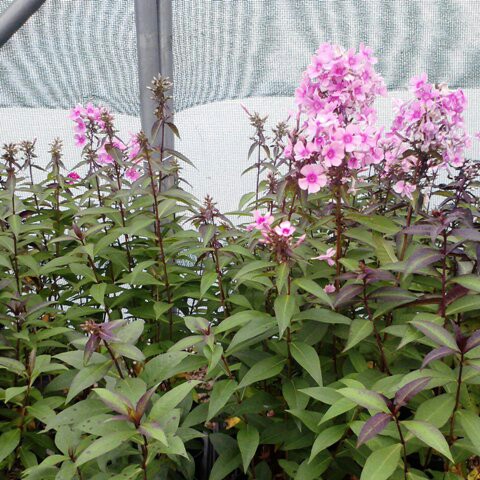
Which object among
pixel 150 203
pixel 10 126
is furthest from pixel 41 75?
pixel 150 203

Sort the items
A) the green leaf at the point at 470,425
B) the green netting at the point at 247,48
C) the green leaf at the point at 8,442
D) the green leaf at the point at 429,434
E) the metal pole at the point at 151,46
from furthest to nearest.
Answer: the green netting at the point at 247,48, the metal pole at the point at 151,46, the green leaf at the point at 8,442, the green leaf at the point at 470,425, the green leaf at the point at 429,434

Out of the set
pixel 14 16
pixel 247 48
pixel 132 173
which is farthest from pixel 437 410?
pixel 14 16

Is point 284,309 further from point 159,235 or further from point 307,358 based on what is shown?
point 159,235

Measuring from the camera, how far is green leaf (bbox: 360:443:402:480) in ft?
3.94

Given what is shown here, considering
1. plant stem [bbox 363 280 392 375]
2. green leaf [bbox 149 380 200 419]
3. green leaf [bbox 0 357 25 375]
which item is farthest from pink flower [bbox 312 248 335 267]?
green leaf [bbox 0 357 25 375]

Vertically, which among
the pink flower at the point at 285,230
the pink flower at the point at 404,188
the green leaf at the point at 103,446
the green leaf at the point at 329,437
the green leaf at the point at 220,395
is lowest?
the green leaf at the point at 329,437

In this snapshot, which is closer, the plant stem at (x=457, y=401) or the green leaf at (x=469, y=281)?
the plant stem at (x=457, y=401)

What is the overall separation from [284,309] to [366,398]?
28cm

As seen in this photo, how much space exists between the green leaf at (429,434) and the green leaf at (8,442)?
92cm

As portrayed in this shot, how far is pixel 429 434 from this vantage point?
119 cm

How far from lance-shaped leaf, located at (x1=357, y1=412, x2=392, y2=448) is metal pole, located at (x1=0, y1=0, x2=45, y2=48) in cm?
243

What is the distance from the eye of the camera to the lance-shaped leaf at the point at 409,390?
1232mm

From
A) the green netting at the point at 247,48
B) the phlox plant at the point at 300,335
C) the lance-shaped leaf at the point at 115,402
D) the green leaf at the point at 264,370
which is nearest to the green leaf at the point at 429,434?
the phlox plant at the point at 300,335

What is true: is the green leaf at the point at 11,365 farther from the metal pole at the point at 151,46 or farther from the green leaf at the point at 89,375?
the metal pole at the point at 151,46
